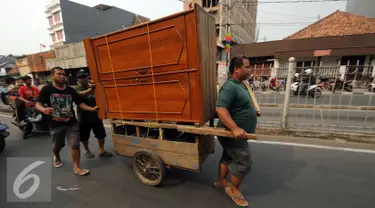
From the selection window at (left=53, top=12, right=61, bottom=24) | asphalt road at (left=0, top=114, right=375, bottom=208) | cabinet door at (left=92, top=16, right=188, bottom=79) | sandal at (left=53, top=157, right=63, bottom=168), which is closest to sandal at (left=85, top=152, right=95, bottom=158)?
asphalt road at (left=0, top=114, right=375, bottom=208)

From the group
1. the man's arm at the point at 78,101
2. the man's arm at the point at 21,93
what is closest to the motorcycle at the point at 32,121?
the man's arm at the point at 21,93

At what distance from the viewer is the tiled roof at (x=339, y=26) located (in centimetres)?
1459

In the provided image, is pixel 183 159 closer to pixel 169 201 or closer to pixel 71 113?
pixel 169 201

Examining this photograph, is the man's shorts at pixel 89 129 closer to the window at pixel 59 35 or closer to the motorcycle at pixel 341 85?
the motorcycle at pixel 341 85

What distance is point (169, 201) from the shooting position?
2170 mm

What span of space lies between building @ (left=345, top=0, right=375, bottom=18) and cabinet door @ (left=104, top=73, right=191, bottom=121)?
97.4 feet

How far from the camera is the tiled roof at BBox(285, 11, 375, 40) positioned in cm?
1459

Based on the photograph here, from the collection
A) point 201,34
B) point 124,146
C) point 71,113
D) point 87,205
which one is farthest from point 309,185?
point 71,113

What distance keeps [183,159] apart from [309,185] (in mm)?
1767

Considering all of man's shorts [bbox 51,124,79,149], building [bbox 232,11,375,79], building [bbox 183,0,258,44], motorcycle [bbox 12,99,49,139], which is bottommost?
motorcycle [bbox 12,99,49,139]

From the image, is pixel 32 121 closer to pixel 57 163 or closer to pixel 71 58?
pixel 57 163

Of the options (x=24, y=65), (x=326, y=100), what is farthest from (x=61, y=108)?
(x=24, y=65)

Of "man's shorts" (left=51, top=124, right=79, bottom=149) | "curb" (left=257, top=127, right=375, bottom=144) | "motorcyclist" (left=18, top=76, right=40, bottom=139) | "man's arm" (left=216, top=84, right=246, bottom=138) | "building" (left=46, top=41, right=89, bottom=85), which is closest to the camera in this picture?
"man's arm" (left=216, top=84, right=246, bottom=138)

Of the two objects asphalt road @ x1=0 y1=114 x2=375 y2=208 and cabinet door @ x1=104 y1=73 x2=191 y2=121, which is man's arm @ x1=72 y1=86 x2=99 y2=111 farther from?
asphalt road @ x1=0 y1=114 x2=375 y2=208
